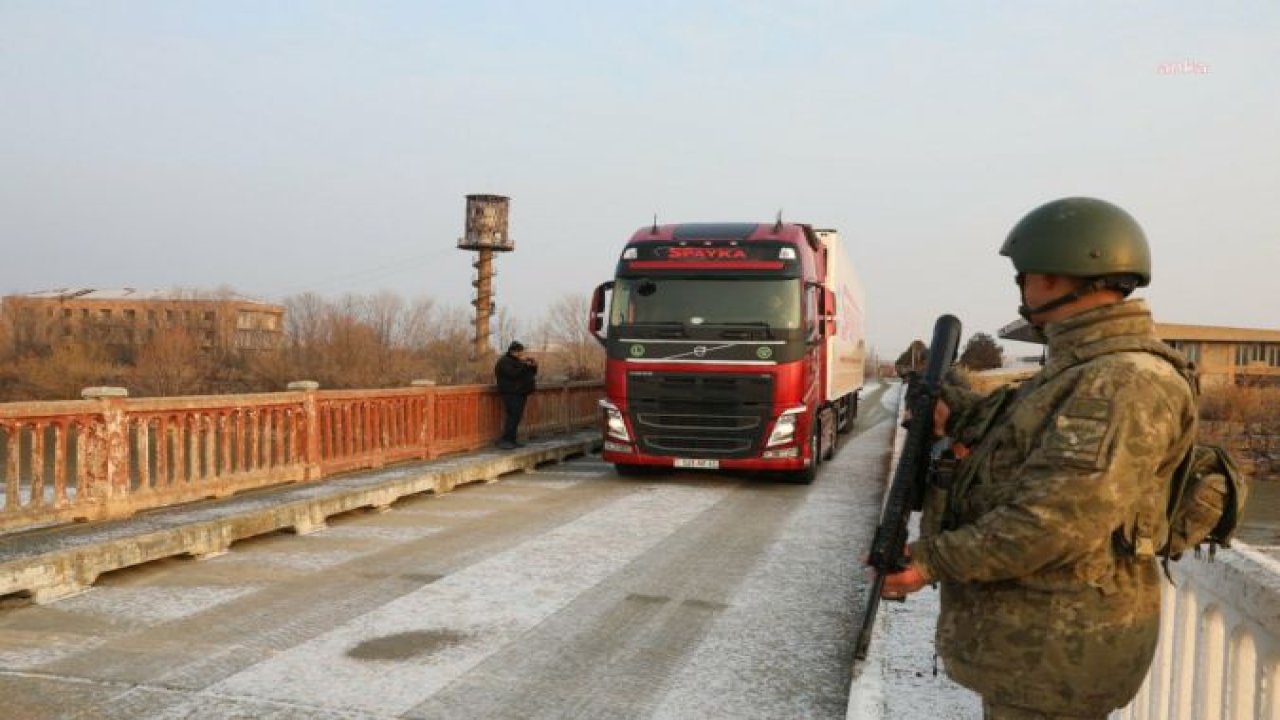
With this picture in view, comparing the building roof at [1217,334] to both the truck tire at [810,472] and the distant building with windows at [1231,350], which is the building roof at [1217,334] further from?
the truck tire at [810,472]

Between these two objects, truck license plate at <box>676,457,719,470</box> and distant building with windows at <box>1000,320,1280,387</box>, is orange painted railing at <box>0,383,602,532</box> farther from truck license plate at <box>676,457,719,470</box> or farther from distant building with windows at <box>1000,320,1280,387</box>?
distant building with windows at <box>1000,320,1280,387</box>

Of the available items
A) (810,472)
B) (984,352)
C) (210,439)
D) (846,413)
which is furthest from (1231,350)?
(210,439)

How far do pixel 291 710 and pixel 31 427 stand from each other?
14.7 ft

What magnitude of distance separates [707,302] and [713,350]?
0.67 m

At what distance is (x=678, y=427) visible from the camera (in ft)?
40.0

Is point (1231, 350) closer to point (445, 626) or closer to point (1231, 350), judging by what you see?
point (1231, 350)

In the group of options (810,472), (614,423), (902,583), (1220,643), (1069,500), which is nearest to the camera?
(1069,500)

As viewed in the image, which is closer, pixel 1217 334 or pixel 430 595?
pixel 430 595

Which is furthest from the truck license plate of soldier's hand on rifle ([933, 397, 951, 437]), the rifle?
soldier's hand on rifle ([933, 397, 951, 437])

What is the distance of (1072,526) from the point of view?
224cm

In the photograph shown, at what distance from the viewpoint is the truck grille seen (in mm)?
11930

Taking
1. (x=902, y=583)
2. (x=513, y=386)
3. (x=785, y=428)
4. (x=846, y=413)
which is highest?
(x=513, y=386)

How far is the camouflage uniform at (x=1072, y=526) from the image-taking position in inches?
88.4

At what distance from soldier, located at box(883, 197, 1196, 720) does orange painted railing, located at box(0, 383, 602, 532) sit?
699 cm
